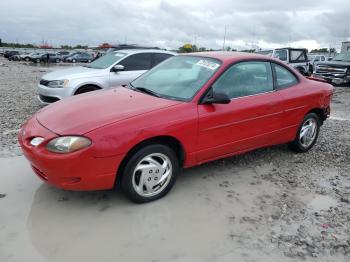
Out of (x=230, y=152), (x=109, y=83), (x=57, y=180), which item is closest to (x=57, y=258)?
(x=57, y=180)

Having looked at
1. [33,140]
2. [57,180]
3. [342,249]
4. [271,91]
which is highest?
[271,91]

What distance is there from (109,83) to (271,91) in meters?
4.24

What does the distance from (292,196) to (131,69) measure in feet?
17.5

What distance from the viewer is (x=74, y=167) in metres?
3.15

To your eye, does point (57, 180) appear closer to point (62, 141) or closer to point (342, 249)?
point (62, 141)

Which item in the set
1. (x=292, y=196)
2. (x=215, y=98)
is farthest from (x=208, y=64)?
(x=292, y=196)

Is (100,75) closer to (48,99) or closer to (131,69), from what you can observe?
(131,69)

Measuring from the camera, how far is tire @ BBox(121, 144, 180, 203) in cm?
339

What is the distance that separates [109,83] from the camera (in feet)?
25.3

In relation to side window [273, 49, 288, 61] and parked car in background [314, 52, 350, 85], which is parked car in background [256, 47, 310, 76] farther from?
parked car in background [314, 52, 350, 85]

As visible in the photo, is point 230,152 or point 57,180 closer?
point 57,180

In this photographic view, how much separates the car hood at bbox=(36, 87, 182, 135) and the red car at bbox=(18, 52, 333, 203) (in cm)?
1

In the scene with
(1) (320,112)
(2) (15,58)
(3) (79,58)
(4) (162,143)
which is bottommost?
(4) (162,143)

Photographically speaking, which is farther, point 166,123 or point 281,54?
point 281,54
